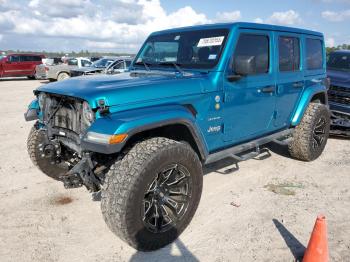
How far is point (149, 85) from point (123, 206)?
1143mm

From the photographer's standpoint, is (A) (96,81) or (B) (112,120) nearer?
(B) (112,120)

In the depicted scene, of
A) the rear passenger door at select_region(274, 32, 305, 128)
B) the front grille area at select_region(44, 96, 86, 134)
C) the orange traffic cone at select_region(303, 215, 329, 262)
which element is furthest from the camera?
the rear passenger door at select_region(274, 32, 305, 128)

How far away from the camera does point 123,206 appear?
9.02 ft

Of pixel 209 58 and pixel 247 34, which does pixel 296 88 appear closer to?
pixel 247 34

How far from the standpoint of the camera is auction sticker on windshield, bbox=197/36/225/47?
3.85m

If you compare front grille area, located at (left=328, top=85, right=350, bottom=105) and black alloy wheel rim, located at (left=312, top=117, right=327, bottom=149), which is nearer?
black alloy wheel rim, located at (left=312, top=117, right=327, bottom=149)

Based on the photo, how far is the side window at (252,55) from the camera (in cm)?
358

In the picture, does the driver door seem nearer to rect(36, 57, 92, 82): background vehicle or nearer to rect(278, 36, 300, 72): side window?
rect(278, 36, 300, 72): side window

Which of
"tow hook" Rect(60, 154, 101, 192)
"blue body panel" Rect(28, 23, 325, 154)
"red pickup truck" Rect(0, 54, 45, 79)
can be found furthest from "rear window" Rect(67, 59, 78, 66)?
"tow hook" Rect(60, 154, 101, 192)

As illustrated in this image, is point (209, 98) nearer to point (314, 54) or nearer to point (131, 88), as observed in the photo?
point (131, 88)

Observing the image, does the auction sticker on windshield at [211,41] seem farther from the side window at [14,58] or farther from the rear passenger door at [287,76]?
the side window at [14,58]

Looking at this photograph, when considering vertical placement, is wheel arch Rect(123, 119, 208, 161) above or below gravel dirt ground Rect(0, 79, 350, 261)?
above

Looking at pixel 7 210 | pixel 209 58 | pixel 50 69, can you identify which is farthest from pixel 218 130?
pixel 50 69

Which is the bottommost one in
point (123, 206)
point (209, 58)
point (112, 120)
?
point (123, 206)
